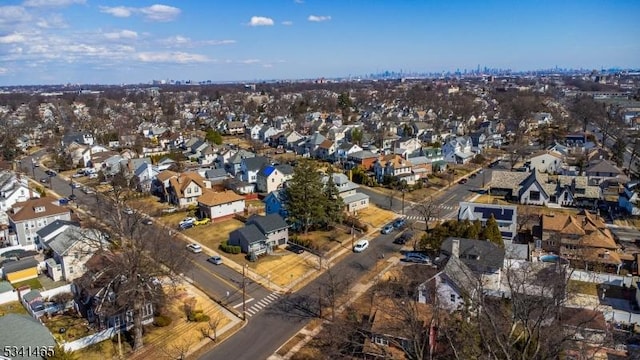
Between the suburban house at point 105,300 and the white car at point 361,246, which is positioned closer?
the suburban house at point 105,300

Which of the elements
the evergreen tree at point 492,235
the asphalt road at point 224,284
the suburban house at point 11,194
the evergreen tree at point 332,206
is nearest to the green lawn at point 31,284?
the asphalt road at point 224,284

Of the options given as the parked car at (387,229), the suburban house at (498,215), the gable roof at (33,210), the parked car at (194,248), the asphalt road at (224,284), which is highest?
the gable roof at (33,210)

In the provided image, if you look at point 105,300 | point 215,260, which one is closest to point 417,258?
point 215,260

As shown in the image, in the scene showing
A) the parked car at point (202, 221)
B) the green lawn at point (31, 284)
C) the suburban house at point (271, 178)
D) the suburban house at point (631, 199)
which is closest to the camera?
the green lawn at point (31, 284)

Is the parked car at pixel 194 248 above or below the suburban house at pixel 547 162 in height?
below

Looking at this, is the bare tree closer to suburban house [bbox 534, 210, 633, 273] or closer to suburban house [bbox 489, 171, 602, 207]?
suburban house [bbox 534, 210, 633, 273]

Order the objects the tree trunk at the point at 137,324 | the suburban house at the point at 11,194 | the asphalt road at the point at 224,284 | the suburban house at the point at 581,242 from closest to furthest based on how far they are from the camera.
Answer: the tree trunk at the point at 137,324, the asphalt road at the point at 224,284, the suburban house at the point at 581,242, the suburban house at the point at 11,194

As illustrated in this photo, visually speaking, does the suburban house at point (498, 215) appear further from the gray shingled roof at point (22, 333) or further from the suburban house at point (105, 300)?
the gray shingled roof at point (22, 333)
